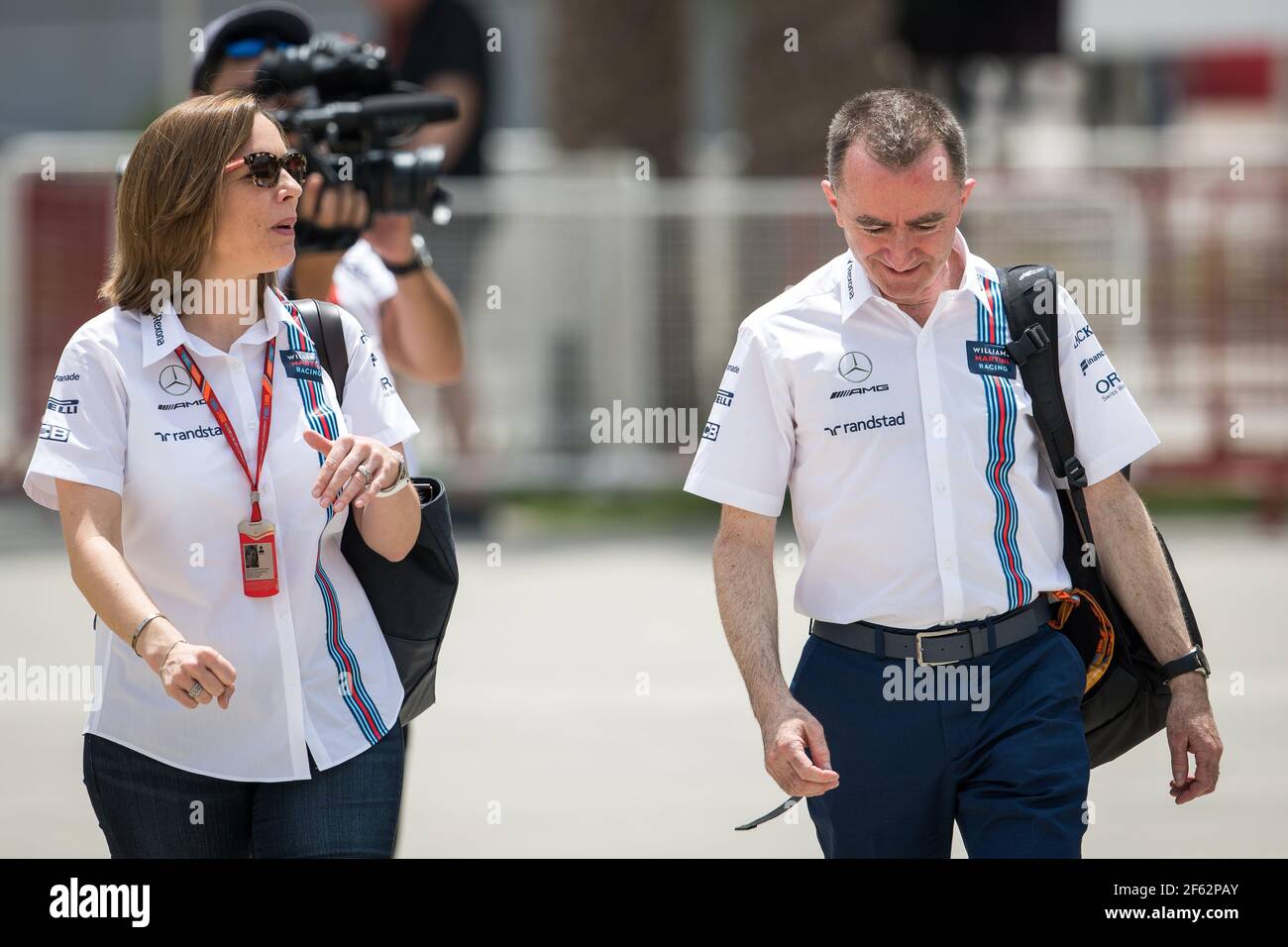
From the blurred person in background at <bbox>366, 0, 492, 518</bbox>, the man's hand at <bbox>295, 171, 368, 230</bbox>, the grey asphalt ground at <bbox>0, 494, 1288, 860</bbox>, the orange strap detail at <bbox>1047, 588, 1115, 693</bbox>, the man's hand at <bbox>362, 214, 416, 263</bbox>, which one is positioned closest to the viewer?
the orange strap detail at <bbox>1047, 588, 1115, 693</bbox>

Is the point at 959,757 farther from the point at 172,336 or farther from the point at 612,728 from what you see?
the point at 612,728

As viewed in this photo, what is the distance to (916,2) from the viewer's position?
37.2 feet

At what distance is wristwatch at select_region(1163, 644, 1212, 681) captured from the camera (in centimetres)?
329

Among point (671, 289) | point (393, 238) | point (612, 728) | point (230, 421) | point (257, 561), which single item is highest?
point (671, 289)

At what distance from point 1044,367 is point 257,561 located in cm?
142

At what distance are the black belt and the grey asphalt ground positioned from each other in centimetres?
209

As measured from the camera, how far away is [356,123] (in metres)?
4.11

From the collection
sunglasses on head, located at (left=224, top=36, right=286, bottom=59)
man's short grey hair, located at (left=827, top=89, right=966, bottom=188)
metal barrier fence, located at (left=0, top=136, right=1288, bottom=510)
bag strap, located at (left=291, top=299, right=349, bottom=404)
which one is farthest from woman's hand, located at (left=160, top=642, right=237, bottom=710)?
metal barrier fence, located at (left=0, top=136, right=1288, bottom=510)

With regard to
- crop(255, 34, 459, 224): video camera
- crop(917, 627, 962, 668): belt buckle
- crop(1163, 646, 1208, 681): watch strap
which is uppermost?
crop(255, 34, 459, 224): video camera

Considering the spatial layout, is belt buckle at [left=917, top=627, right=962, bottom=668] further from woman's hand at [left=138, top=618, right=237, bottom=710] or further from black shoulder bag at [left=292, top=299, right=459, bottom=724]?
woman's hand at [left=138, top=618, right=237, bottom=710]

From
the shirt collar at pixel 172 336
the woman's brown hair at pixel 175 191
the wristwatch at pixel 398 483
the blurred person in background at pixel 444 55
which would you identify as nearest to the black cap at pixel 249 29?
the woman's brown hair at pixel 175 191

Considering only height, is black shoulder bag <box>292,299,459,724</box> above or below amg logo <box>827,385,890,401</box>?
below

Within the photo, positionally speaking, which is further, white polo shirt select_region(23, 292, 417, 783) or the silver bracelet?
white polo shirt select_region(23, 292, 417, 783)

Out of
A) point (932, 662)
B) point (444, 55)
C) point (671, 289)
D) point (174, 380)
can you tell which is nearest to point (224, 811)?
point (174, 380)
